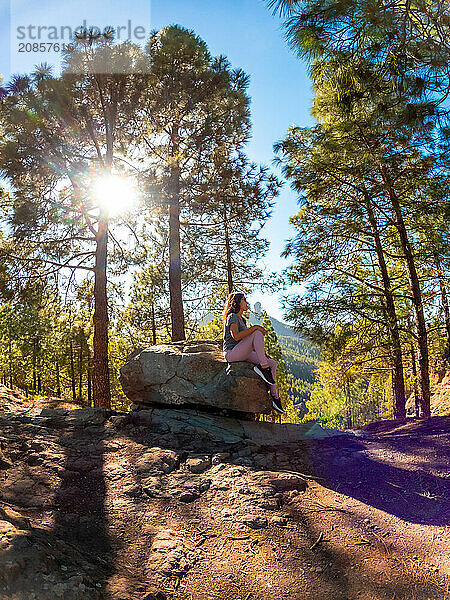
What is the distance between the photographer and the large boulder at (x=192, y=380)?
634 centimetres

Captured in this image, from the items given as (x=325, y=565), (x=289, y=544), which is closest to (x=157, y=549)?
(x=289, y=544)

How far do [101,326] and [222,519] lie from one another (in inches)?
284

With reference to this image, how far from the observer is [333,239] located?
9.61 metres

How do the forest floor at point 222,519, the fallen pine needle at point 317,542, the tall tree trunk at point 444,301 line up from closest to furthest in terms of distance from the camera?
the forest floor at point 222,519 → the fallen pine needle at point 317,542 → the tall tree trunk at point 444,301

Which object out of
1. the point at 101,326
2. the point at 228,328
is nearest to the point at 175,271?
the point at 101,326

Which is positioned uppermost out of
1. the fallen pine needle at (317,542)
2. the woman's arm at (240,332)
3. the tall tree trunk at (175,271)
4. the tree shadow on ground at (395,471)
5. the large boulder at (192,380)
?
the tall tree trunk at (175,271)

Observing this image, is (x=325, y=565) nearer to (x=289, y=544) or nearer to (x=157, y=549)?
(x=289, y=544)

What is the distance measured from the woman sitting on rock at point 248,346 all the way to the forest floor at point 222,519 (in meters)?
1.35

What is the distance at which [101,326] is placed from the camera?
9781mm

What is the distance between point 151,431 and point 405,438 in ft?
12.3

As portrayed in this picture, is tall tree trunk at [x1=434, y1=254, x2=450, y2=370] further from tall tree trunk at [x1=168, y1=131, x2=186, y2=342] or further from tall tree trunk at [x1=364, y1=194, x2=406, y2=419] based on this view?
tall tree trunk at [x1=168, y1=131, x2=186, y2=342]

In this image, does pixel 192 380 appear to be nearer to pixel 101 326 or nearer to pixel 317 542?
pixel 317 542

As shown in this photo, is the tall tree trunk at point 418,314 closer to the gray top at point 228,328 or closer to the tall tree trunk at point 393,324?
the tall tree trunk at point 393,324


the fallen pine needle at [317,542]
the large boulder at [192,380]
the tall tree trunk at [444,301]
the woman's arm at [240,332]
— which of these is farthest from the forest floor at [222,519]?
the tall tree trunk at [444,301]
